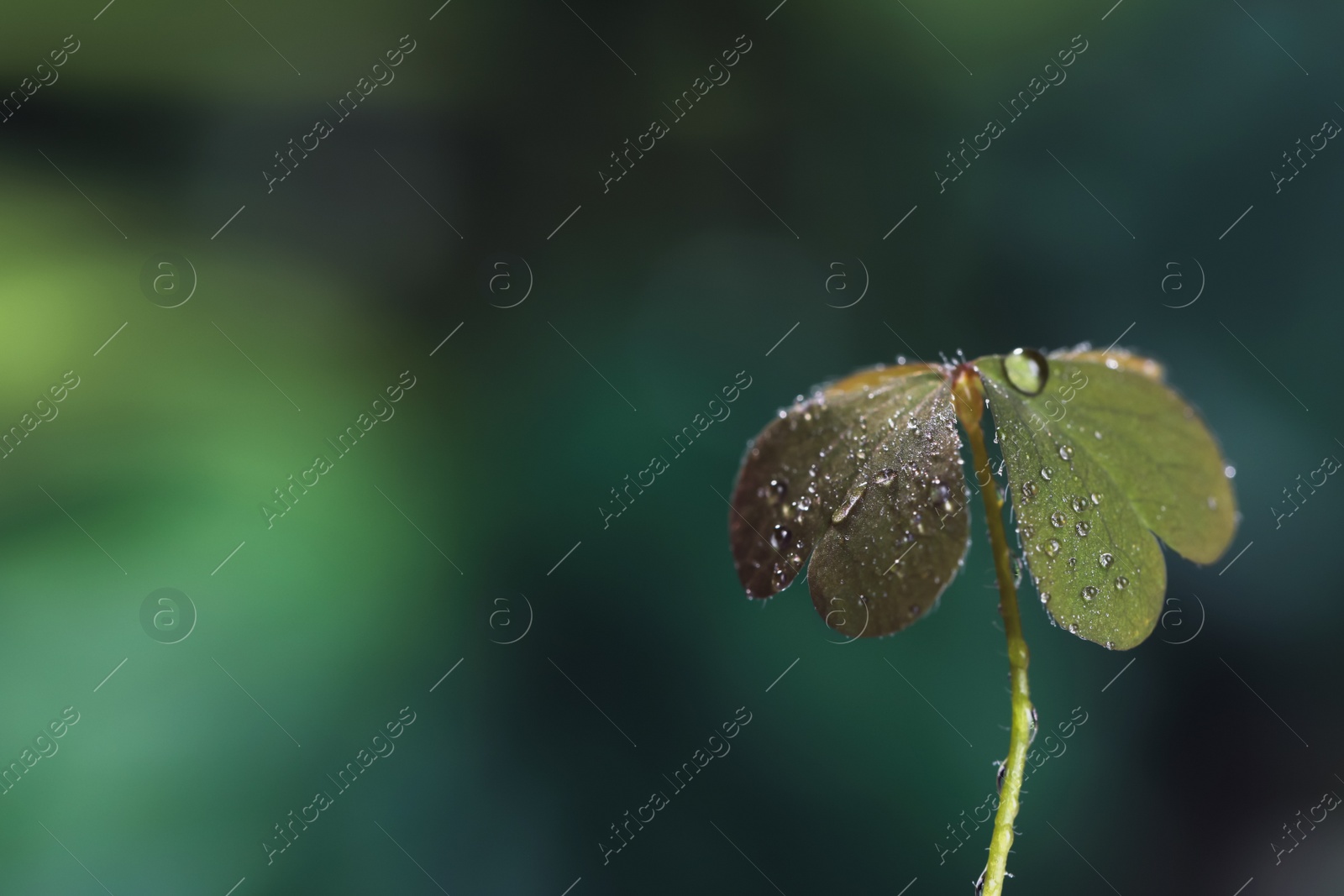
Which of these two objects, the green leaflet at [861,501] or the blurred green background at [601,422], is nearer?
the green leaflet at [861,501]

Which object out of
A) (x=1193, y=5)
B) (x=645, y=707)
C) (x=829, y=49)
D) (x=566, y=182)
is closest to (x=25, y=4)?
(x=566, y=182)

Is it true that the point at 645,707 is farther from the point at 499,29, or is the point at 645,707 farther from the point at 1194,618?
the point at 499,29

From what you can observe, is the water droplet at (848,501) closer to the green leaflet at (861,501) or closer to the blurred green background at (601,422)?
the green leaflet at (861,501)

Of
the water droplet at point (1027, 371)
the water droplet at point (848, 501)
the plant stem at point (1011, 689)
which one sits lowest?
the plant stem at point (1011, 689)

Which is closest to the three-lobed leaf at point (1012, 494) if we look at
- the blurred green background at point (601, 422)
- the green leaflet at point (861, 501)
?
the green leaflet at point (861, 501)

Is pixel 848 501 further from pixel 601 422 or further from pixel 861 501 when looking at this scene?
pixel 601 422

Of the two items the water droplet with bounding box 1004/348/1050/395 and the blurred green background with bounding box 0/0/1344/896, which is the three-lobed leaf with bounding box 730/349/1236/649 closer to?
the water droplet with bounding box 1004/348/1050/395

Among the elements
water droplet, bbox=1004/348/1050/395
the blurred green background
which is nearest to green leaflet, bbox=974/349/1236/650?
water droplet, bbox=1004/348/1050/395
